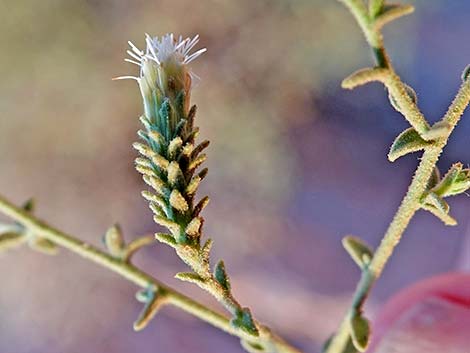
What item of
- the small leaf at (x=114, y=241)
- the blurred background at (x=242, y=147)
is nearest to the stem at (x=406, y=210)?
the small leaf at (x=114, y=241)

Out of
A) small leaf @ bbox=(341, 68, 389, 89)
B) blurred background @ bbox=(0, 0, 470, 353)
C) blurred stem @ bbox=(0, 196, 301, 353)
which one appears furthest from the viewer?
blurred background @ bbox=(0, 0, 470, 353)

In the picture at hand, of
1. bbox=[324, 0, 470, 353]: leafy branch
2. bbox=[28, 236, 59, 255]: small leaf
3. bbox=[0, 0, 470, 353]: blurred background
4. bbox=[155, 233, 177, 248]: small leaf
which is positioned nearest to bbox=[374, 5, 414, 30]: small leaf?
bbox=[324, 0, 470, 353]: leafy branch

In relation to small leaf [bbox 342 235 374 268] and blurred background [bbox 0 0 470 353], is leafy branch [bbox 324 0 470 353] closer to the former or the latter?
small leaf [bbox 342 235 374 268]

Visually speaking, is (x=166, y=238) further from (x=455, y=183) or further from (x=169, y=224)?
(x=455, y=183)

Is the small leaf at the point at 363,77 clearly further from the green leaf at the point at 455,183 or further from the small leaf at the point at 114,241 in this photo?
the small leaf at the point at 114,241

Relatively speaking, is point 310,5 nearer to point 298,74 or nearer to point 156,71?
point 298,74

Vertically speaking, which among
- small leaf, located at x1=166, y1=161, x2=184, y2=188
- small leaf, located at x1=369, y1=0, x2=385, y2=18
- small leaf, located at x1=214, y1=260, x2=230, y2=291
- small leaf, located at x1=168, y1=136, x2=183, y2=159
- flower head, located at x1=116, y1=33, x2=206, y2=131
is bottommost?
small leaf, located at x1=214, y1=260, x2=230, y2=291
